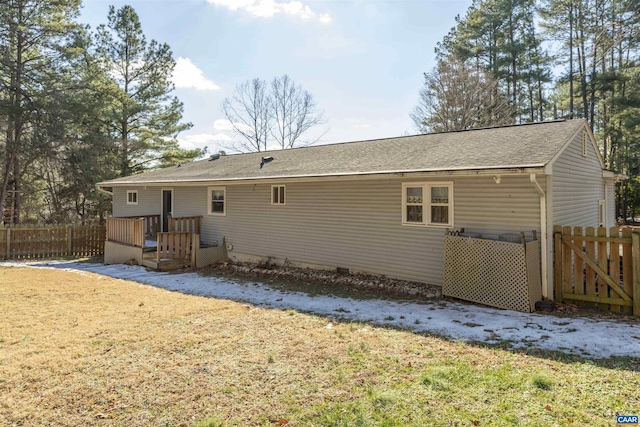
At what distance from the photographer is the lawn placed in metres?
3.06

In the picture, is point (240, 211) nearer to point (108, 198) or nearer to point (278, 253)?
point (278, 253)

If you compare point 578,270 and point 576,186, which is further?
point 576,186

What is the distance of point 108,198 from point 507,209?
77.4 feet

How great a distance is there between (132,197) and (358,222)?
37.8 feet

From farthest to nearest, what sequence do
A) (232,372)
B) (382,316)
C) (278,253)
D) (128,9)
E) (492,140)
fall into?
(128,9)
(278,253)
(492,140)
(382,316)
(232,372)

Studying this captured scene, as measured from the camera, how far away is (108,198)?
2345 cm

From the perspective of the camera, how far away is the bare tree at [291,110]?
3281 centimetres

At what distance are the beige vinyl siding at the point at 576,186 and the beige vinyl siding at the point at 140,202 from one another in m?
13.5

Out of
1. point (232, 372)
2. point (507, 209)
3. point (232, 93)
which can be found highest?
point (232, 93)

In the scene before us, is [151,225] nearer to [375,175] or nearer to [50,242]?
[50,242]

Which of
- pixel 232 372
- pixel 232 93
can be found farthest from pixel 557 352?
pixel 232 93

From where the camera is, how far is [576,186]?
28.9 feet

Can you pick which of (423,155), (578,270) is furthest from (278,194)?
(578,270)

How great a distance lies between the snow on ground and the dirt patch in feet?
1.71
